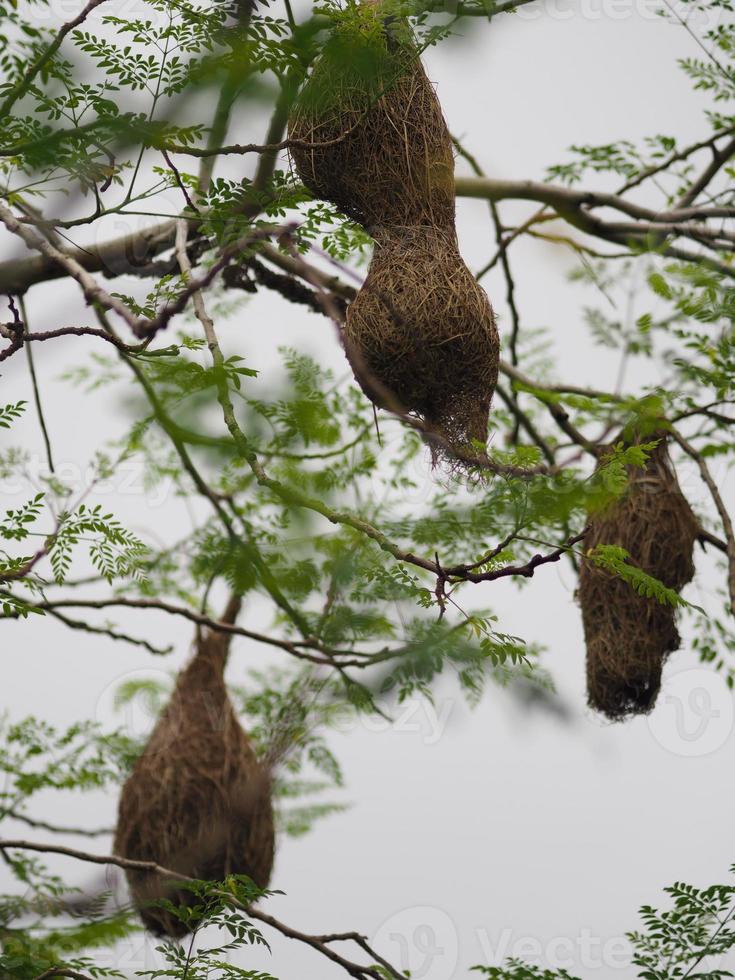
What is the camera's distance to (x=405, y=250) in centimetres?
175

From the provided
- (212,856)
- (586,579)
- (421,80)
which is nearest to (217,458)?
(421,80)

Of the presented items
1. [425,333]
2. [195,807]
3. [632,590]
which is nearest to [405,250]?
[425,333]

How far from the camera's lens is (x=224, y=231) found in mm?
Result: 1569

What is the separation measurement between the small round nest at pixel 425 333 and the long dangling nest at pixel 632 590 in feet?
2.05

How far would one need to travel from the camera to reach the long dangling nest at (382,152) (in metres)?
1.73

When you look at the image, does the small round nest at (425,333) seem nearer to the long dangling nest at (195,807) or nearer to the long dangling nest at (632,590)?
the long dangling nest at (632,590)

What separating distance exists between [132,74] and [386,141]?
1.34ft

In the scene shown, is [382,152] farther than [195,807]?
No

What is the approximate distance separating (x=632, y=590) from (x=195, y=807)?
1.06 m

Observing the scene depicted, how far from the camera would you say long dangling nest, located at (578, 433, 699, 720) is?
234 cm

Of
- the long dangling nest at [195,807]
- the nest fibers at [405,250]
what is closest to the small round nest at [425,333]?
the nest fibers at [405,250]

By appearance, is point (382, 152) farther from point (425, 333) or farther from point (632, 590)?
point (632, 590)

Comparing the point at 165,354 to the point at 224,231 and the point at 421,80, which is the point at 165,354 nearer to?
the point at 224,231

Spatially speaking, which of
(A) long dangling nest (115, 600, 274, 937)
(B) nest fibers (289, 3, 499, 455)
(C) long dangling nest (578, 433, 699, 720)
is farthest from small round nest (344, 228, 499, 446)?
(A) long dangling nest (115, 600, 274, 937)
